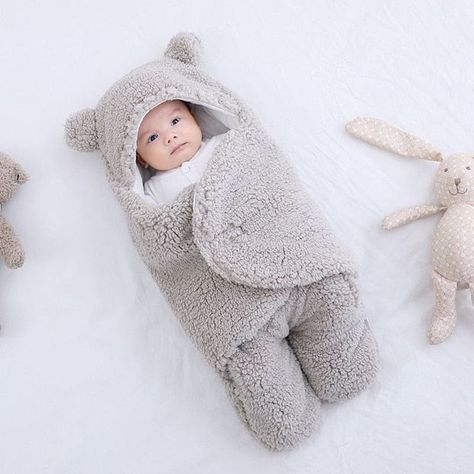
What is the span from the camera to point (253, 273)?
114 cm

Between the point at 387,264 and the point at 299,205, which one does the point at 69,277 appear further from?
the point at 387,264

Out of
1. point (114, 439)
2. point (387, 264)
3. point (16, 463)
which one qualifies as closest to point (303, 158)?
point (387, 264)

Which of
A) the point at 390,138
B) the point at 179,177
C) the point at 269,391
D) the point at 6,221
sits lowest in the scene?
the point at 269,391

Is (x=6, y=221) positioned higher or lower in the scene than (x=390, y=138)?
higher

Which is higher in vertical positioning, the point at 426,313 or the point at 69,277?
the point at 69,277

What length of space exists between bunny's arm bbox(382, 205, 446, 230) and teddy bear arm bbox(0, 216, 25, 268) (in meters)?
0.75

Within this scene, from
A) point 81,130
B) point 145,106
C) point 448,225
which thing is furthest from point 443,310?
point 81,130

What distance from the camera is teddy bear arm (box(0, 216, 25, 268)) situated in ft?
4.22

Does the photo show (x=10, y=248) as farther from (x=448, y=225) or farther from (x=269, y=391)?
(x=448, y=225)

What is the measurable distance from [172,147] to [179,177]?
0.06 m

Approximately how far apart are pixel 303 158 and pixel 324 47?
26 cm

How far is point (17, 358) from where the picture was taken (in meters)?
1.30

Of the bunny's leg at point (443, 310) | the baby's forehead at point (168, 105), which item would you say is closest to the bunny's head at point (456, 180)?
the bunny's leg at point (443, 310)

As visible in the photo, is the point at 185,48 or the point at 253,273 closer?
the point at 253,273
